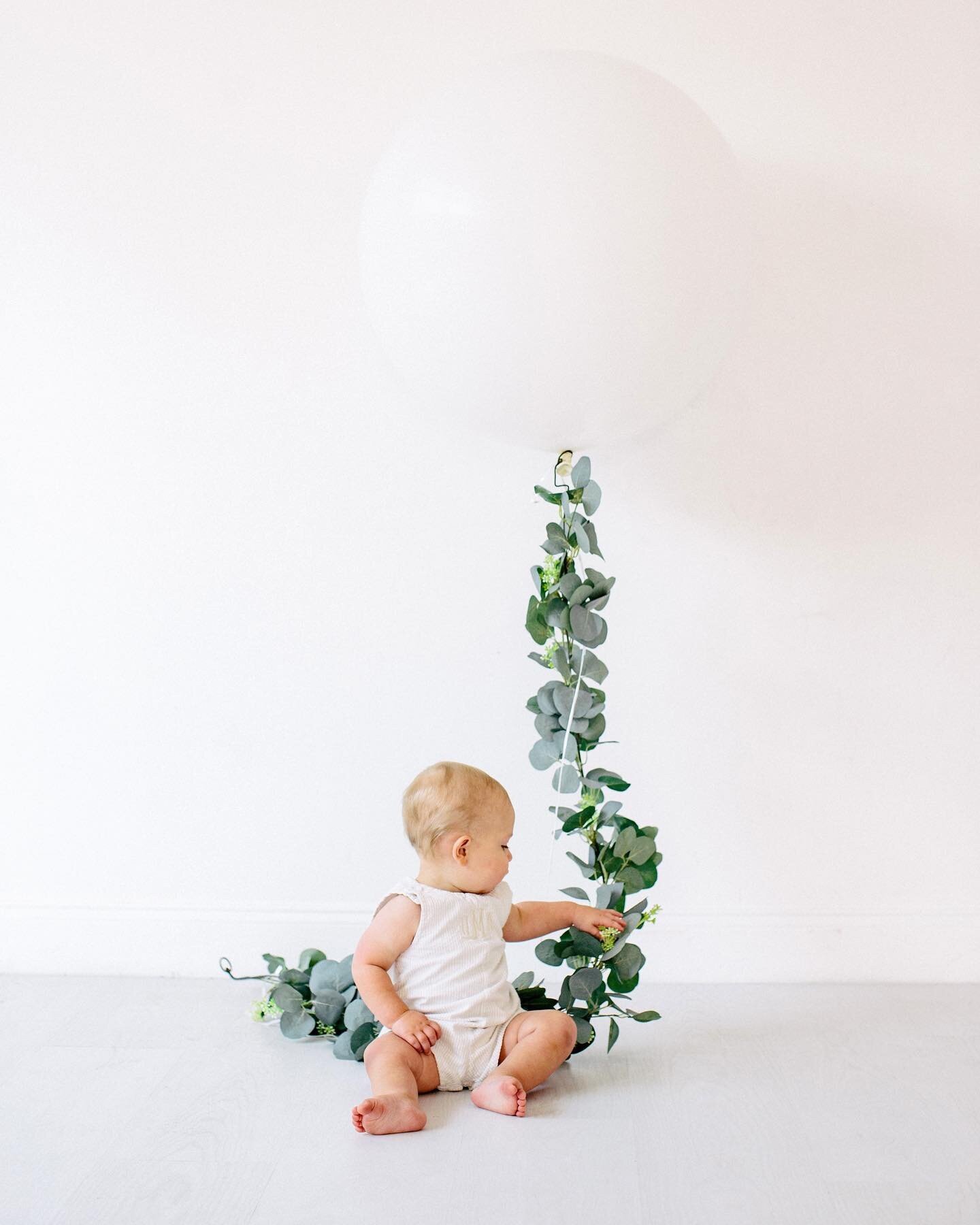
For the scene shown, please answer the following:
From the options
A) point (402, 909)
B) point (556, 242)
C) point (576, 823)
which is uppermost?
point (556, 242)

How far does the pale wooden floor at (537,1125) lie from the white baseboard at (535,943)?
2.7 inches

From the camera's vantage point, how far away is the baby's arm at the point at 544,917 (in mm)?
1604

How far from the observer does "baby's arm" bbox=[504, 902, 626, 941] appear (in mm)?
1604

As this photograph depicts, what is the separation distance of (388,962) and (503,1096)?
0.24 m

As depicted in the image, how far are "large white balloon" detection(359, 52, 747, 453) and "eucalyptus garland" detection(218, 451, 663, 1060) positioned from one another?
21 cm

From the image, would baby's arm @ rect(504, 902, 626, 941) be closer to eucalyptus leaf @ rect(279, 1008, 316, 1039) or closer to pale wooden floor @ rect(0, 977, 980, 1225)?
pale wooden floor @ rect(0, 977, 980, 1225)

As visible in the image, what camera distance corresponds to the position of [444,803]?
1.53 meters

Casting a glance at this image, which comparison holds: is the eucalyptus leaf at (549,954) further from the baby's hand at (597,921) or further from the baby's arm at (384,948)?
the baby's arm at (384,948)

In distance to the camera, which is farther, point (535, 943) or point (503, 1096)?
point (535, 943)

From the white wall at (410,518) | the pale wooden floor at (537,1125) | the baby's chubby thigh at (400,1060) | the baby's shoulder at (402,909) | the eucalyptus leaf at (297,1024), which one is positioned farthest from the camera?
the white wall at (410,518)

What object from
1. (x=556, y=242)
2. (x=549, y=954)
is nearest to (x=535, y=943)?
(x=549, y=954)

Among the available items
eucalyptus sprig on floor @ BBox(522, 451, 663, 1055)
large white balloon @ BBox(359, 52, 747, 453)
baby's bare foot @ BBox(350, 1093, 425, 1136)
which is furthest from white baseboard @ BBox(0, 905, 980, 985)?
large white balloon @ BBox(359, 52, 747, 453)

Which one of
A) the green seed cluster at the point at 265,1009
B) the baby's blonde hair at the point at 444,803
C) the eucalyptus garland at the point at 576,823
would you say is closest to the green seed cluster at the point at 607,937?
the eucalyptus garland at the point at 576,823

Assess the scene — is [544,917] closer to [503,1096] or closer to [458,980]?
[458,980]
